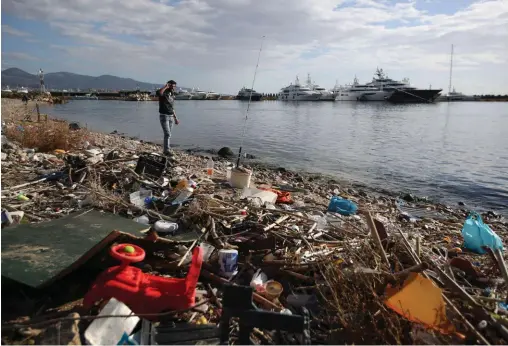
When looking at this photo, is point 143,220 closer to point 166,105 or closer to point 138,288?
point 138,288

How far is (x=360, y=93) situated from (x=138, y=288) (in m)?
98.8

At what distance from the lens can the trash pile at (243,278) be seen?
8.49 feet

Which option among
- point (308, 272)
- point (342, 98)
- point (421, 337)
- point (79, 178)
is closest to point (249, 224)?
point (308, 272)

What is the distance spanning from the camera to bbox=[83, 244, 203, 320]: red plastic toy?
283 centimetres

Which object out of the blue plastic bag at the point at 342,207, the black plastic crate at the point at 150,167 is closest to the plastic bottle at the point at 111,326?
the black plastic crate at the point at 150,167

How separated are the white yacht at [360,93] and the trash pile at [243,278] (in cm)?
9132

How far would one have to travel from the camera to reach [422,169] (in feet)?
49.7

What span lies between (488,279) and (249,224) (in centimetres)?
→ 281

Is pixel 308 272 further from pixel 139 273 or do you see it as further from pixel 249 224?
pixel 139 273

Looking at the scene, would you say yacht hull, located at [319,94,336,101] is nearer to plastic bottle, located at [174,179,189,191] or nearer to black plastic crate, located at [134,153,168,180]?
black plastic crate, located at [134,153,168,180]

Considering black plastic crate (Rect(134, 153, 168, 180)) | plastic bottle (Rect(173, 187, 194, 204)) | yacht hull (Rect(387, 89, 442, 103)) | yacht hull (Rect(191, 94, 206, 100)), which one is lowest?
plastic bottle (Rect(173, 187, 194, 204))

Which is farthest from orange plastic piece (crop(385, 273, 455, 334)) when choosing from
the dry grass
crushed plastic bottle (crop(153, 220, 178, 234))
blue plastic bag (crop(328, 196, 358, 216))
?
the dry grass

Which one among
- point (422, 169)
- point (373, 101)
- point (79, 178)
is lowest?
point (422, 169)

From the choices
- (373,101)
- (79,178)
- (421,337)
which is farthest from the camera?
(373,101)
